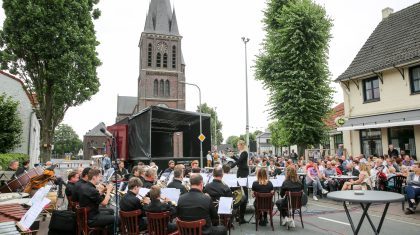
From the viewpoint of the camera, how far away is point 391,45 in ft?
61.7

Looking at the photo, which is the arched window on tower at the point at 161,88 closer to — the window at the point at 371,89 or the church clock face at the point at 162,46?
the church clock face at the point at 162,46

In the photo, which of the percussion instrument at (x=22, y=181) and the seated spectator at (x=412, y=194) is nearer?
the seated spectator at (x=412, y=194)

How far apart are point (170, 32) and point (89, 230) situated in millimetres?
50125

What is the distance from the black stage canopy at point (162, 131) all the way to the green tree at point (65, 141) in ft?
344


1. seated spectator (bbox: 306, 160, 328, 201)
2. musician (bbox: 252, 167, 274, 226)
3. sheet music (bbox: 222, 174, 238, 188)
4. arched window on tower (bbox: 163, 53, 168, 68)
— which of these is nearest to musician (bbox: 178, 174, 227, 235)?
musician (bbox: 252, 167, 274, 226)

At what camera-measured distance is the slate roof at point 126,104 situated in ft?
255

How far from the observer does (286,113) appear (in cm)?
2077

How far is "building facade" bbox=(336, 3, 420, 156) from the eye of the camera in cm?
1634

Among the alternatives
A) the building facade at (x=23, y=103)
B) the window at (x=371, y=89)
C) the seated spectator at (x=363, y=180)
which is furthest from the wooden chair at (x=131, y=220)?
the building facade at (x=23, y=103)

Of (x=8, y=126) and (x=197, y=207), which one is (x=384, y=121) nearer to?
(x=197, y=207)

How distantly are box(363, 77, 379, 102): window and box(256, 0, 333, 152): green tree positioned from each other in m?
2.15

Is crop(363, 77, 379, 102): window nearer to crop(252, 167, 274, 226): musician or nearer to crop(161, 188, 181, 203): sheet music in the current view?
crop(252, 167, 274, 226): musician

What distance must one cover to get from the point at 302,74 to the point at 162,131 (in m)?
9.97

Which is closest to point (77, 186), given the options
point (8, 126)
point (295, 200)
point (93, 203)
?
point (93, 203)
